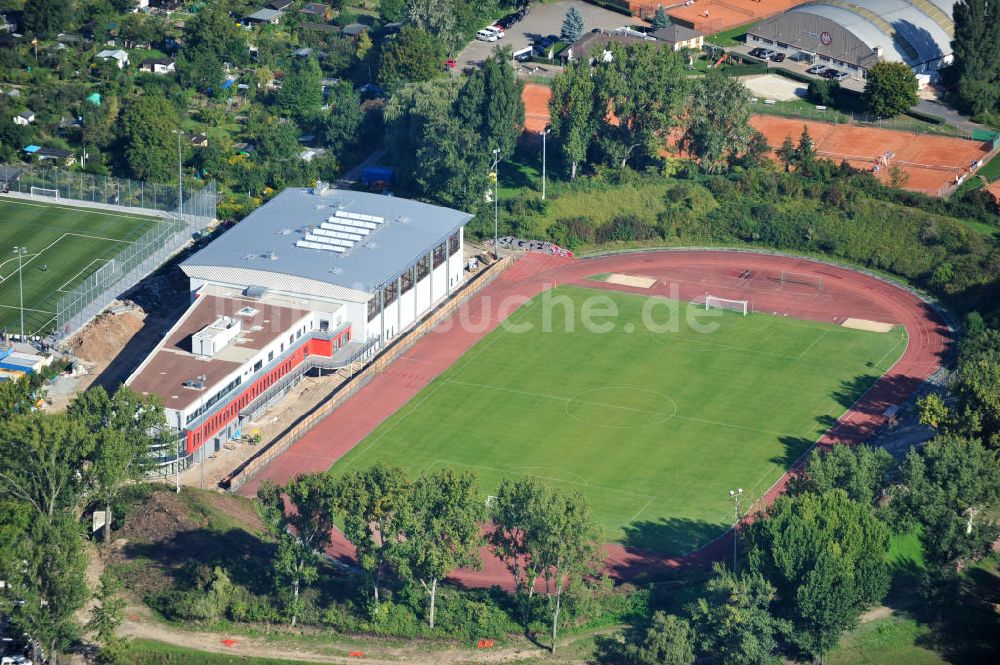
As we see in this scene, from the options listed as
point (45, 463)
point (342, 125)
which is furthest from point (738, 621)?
point (342, 125)

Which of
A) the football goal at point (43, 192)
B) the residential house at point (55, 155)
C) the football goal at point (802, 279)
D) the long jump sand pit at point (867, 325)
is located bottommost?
the long jump sand pit at point (867, 325)

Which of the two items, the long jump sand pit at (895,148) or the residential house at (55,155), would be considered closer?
the residential house at (55,155)

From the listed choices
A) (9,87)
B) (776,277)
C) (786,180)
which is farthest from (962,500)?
(9,87)

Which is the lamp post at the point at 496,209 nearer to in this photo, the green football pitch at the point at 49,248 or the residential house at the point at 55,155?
the green football pitch at the point at 49,248

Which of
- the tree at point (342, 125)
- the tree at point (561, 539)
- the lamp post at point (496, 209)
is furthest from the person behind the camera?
the tree at point (342, 125)

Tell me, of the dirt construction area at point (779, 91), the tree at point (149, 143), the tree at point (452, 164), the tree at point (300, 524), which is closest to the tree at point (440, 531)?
the tree at point (300, 524)
